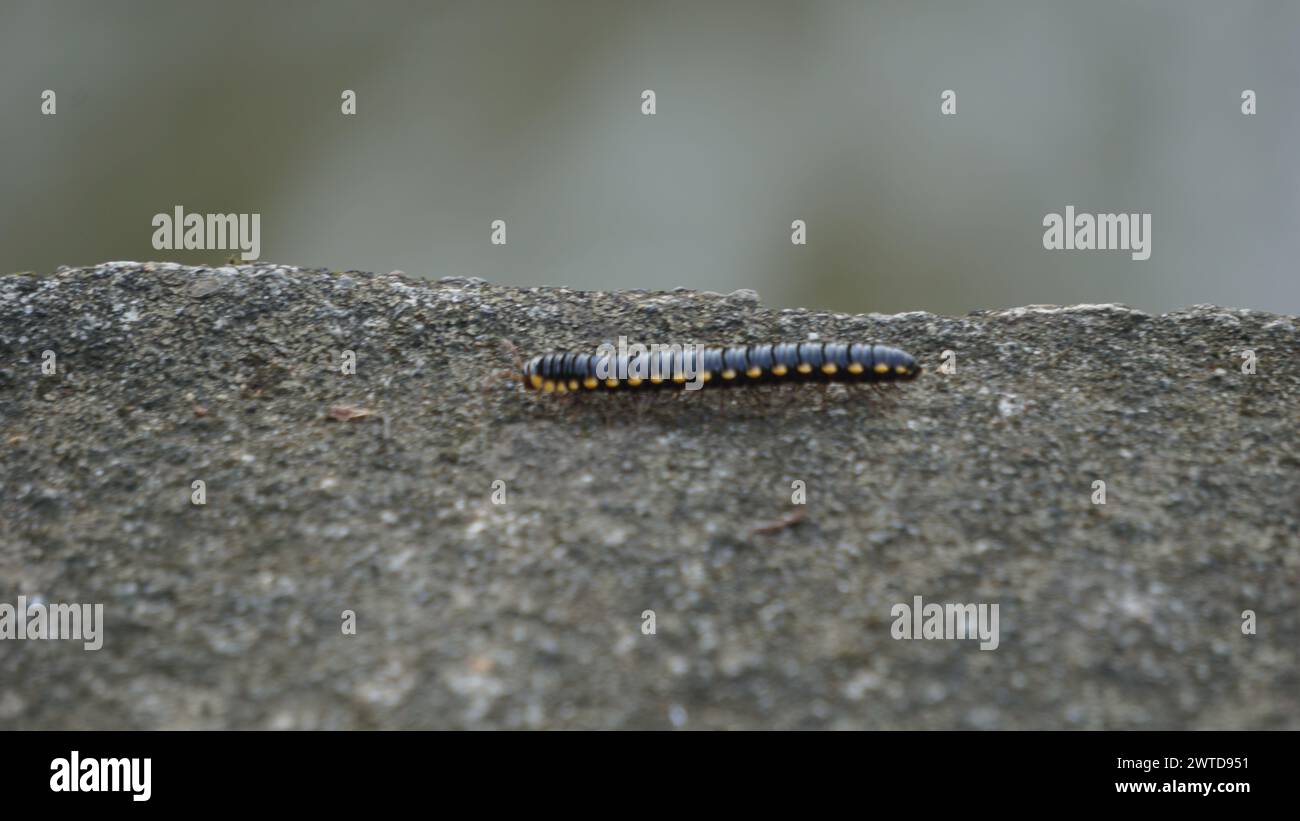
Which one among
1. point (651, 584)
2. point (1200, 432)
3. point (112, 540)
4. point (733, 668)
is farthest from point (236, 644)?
point (1200, 432)

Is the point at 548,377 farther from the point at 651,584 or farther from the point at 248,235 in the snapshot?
the point at 248,235

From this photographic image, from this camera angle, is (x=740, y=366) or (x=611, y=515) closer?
(x=611, y=515)

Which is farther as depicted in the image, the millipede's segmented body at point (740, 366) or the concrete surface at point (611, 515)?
the millipede's segmented body at point (740, 366)

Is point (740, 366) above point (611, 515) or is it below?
above
